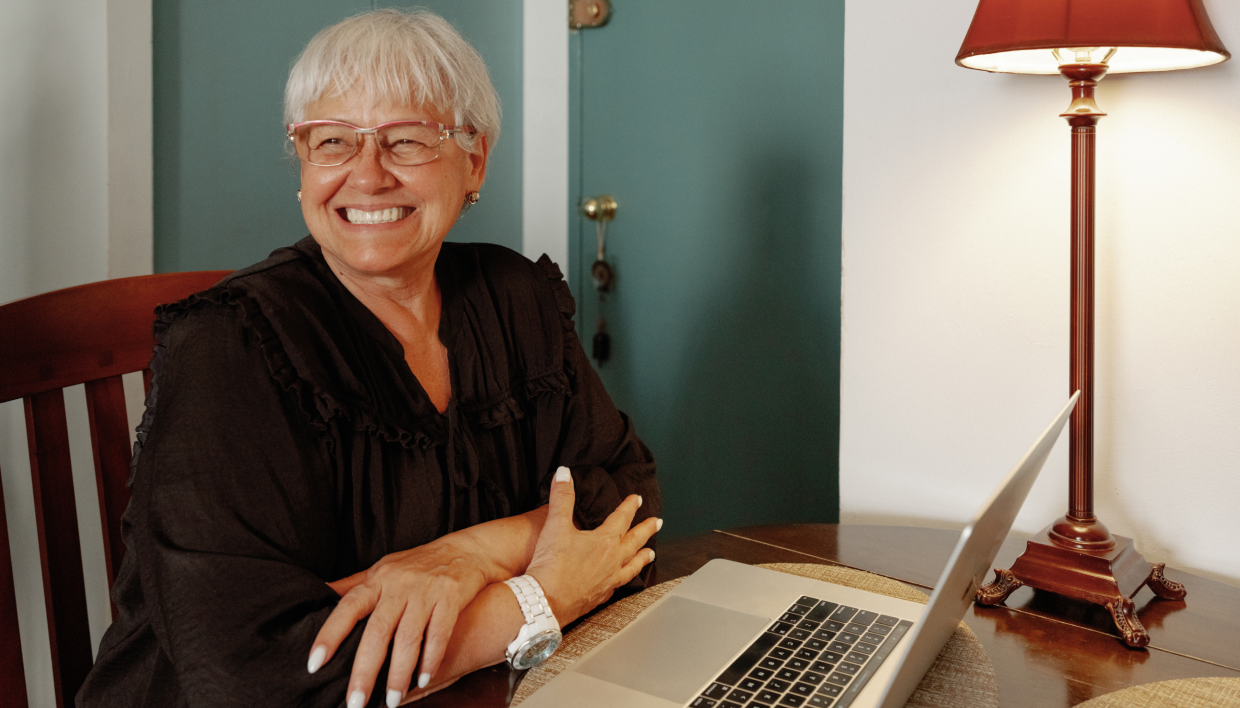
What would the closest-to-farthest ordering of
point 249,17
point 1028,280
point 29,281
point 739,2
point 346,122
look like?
point 346,122 < point 1028,280 < point 29,281 < point 249,17 < point 739,2

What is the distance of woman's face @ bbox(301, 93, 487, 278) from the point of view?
3.75 ft

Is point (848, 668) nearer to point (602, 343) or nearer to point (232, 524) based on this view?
point (232, 524)

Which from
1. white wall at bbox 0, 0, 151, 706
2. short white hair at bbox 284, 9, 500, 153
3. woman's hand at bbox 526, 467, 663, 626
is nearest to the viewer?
woman's hand at bbox 526, 467, 663, 626

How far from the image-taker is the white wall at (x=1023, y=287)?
1.19m

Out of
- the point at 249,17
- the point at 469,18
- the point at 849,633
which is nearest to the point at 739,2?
the point at 469,18

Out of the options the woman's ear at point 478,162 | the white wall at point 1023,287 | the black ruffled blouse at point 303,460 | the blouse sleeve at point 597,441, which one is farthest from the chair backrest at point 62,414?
the white wall at point 1023,287

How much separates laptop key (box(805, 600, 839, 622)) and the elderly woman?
0.23 meters

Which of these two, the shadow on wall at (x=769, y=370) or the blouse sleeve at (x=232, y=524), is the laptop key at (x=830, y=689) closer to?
the blouse sleeve at (x=232, y=524)

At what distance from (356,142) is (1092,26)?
0.85 meters

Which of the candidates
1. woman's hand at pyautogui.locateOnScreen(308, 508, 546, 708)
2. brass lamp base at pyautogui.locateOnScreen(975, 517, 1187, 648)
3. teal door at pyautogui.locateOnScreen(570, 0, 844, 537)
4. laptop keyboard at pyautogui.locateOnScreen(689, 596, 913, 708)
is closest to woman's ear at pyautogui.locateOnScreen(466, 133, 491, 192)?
woman's hand at pyautogui.locateOnScreen(308, 508, 546, 708)

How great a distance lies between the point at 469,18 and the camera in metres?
2.38

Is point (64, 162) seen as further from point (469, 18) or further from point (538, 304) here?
point (469, 18)

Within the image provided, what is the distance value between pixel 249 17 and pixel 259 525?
1.34m

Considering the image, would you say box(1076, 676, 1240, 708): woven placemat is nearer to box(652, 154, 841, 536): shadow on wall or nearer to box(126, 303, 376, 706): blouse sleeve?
box(126, 303, 376, 706): blouse sleeve
